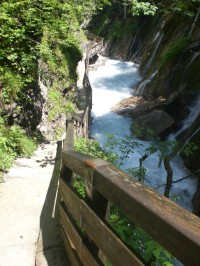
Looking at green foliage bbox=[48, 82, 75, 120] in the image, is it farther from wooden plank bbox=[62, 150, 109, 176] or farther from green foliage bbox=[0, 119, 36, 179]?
wooden plank bbox=[62, 150, 109, 176]

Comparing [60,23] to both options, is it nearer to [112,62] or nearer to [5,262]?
[5,262]

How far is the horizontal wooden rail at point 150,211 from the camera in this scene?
104cm

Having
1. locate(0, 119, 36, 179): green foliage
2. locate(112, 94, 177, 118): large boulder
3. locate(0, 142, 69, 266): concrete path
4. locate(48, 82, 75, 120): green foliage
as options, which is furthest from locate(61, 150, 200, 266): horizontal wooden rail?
locate(112, 94, 177, 118): large boulder

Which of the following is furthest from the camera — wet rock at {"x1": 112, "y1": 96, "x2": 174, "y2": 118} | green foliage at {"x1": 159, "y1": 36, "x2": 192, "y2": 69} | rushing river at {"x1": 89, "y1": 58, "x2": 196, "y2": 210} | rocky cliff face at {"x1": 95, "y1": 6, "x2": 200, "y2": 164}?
green foliage at {"x1": 159, "y1": 36, "x2": 192, "y2": 69}

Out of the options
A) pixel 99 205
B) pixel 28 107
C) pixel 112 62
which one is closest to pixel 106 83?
pixel 112 62

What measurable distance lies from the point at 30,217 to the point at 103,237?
2.78m

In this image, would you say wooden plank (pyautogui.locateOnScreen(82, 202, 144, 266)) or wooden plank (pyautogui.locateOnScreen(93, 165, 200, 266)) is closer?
wooden plank (pyautogui.locateOnScreen(93, 165, 200, 266))

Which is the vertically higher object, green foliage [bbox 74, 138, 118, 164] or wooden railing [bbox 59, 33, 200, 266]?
wooden railing [bbox 59, 33, 200, 266]

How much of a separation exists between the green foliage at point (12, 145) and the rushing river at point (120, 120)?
234 cm

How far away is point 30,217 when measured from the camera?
14.1ft

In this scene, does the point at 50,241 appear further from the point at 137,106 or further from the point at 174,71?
the point at 174,71

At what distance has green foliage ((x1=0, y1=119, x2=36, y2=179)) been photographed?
6.30m

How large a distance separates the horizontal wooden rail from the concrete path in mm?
1613

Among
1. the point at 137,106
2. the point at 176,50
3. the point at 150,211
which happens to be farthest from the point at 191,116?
the point at 150,211
